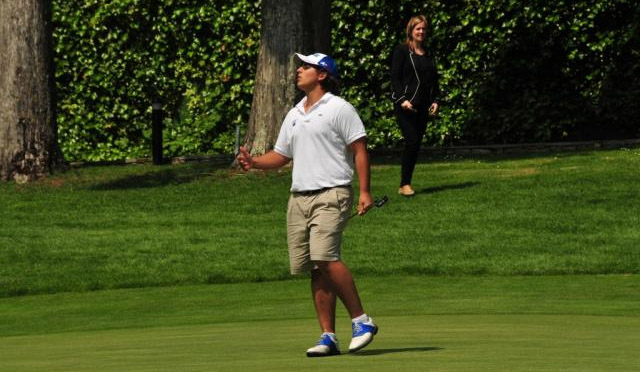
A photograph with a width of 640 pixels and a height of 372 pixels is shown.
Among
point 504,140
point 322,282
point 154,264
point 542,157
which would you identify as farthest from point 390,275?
point 504,140

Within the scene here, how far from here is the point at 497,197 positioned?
53.1 ft

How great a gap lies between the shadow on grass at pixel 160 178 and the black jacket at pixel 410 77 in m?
4.01

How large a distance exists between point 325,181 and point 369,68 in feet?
45.1

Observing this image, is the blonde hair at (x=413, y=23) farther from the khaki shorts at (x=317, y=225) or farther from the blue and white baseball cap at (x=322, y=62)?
the khaki shorts at (x=317, y=225)

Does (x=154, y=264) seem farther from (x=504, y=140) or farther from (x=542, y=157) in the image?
(x=504, y=140)

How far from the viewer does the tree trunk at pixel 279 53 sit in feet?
61.3

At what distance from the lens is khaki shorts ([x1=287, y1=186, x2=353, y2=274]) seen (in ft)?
26.9

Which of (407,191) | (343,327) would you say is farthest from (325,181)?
(407,191)

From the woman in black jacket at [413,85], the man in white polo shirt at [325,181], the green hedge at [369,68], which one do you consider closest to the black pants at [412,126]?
the woman in black jacket at [413,85]

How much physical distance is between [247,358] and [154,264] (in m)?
6.37

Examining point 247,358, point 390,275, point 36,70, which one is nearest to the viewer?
point 247,358

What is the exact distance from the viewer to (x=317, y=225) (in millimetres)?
8219

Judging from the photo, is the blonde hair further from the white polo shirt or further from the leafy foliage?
the white polo shirt

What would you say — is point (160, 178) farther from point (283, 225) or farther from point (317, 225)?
point (317, 225)
